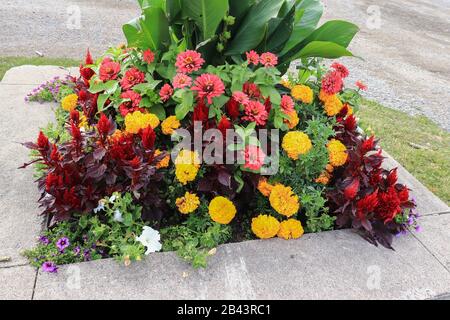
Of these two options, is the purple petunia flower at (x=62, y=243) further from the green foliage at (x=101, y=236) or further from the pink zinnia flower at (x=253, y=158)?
the pink zinnia flower at (x=253, y=158)

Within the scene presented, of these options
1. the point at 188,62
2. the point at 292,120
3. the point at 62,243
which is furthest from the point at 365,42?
the point at 62,243

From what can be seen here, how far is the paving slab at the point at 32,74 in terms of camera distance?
386 cm

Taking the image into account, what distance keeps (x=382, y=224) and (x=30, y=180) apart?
2.11 m

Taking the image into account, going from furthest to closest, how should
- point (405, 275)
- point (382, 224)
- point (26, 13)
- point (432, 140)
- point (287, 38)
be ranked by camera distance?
point (26, 13), point (432, 140), point (287, 38), point (382, 224), point (405, 275)

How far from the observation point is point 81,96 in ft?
9.51

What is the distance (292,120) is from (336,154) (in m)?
0.33

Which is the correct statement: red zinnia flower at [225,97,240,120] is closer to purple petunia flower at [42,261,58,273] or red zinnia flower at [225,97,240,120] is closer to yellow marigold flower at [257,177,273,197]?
yellow marigold flower at [257,177,273,197]

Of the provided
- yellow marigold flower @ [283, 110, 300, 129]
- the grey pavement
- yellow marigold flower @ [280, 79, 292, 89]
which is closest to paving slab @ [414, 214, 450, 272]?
yellow marigold flower @ [283, 110, 300, 129]

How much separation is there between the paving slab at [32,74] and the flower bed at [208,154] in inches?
54.9

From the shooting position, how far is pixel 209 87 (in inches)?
88.8

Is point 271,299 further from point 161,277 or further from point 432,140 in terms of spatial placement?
point 432,140

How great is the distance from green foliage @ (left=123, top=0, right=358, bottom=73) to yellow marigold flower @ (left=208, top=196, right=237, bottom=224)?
0.92 metres

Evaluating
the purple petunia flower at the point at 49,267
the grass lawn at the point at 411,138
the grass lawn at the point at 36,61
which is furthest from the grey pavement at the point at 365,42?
the purple petunia flower at the point at 49,267
